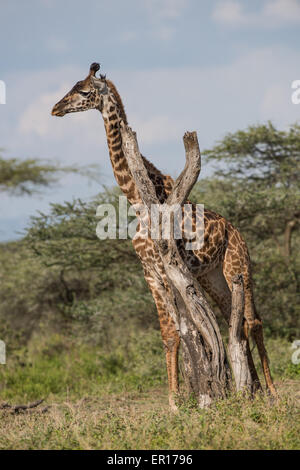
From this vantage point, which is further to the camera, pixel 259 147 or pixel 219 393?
pixel 259 147

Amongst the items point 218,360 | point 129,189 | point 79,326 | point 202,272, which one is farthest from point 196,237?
point 79,326

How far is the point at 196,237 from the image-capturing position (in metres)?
6.57

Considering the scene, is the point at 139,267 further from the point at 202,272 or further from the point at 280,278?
the point at 202,272

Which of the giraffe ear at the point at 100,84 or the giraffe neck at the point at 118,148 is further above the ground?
the giraffe ear at the point at 100,84

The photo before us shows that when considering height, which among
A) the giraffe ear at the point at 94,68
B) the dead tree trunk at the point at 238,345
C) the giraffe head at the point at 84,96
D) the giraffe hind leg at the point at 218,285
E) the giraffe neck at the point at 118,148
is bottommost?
the dead tree trunk at the point at 238,345

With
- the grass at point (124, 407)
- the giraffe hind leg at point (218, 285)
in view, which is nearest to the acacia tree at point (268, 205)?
the grass at point (124, 407)

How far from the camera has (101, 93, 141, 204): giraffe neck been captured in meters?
6.46

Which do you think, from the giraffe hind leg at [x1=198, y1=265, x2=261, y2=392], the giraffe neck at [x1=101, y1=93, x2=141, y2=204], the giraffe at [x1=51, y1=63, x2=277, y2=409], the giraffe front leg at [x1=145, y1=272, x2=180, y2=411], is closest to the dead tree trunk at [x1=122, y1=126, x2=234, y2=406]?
the giraffe at [x1=51, y1=63, x2=277, y2=409]

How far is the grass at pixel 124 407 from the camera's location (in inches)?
172

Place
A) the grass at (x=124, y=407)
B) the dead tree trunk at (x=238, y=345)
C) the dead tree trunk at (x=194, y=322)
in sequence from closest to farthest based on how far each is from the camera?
the grass at (x=124, y=407), the dead tree trunk at (x=194, y=322), the dead tree trunk at (x=238, y=345)

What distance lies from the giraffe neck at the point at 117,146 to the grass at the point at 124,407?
7.42 feet

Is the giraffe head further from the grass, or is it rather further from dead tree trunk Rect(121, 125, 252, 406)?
the grass

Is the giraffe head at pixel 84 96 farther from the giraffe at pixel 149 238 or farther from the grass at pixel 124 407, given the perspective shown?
the grass at pixel 124 407
